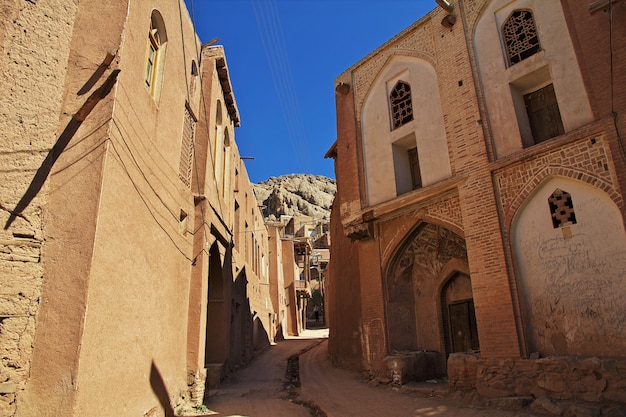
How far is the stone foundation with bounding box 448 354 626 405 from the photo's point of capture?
710 centimetres

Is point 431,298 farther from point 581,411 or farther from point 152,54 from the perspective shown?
point 152,54

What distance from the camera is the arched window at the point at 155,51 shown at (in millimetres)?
8565

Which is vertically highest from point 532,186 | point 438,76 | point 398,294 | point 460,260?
point 438,76

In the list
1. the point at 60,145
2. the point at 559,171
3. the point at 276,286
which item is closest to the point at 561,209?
the point at 559,171

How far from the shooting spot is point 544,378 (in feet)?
25.8

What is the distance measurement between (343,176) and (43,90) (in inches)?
358

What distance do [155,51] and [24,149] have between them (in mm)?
4168

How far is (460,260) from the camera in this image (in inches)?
465

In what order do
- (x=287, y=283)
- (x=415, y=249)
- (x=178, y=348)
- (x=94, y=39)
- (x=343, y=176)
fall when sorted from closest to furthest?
(x=94, y=39)
(x=178, y=348)
(x=415, y=249)
(x=343, y=176)
(x=287, y=283)

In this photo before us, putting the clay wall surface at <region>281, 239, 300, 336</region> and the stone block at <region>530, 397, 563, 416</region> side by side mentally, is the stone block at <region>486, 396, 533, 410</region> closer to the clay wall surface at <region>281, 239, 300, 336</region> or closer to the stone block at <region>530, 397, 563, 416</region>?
the stone block at <region>530, 397, 563, 416</region>

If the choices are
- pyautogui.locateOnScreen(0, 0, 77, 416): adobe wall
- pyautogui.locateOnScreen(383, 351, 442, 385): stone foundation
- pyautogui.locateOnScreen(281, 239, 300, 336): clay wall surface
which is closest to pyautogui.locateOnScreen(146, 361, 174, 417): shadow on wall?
pyautogui.locateOnScreen(0, 0, 77, 416): adobe wall

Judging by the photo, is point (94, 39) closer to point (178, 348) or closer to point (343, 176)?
point (178, 348)

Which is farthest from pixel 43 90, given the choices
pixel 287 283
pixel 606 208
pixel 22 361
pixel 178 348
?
pixel 287 283

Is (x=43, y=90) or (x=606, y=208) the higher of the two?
(x=43, y=90)
